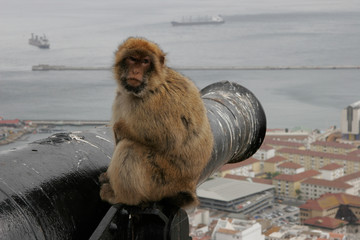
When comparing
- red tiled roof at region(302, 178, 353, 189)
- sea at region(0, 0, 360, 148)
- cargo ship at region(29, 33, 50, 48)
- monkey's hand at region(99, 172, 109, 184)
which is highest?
monkey's hand at region(99, 172, 109, 184)

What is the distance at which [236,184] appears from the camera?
2058 centimetres

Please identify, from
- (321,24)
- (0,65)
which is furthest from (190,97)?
(321,24)

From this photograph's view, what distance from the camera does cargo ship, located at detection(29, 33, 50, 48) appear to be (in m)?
40.1

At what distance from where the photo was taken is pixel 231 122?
1.49 metres

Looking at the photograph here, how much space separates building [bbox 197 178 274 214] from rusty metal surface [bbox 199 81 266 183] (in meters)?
17.6

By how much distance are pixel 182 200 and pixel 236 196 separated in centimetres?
1864

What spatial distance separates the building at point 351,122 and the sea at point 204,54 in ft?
2.00

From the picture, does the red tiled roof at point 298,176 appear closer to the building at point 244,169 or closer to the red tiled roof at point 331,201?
the building at point 244,169

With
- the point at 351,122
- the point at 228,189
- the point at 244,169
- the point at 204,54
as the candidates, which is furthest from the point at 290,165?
the point at 204,54

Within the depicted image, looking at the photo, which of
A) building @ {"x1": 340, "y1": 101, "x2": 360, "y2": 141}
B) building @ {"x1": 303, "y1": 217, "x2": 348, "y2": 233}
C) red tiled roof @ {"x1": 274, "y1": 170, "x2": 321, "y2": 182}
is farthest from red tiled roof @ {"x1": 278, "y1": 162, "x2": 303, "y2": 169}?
building @ {"x1": 303, "y1": 217, "x2": 348, "y2": 233}

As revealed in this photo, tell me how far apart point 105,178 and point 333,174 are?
22654 millimetres

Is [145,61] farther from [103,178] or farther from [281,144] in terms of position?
[281,144]

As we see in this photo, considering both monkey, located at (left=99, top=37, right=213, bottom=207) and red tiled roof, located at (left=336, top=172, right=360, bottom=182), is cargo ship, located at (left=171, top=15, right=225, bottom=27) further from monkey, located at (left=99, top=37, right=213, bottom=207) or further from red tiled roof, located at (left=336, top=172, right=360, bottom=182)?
monkey, located at (left=99, top=37, right=213, bottom=207)

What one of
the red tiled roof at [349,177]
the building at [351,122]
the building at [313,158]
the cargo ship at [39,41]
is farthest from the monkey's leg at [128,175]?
the cargo ship at [39,41]
